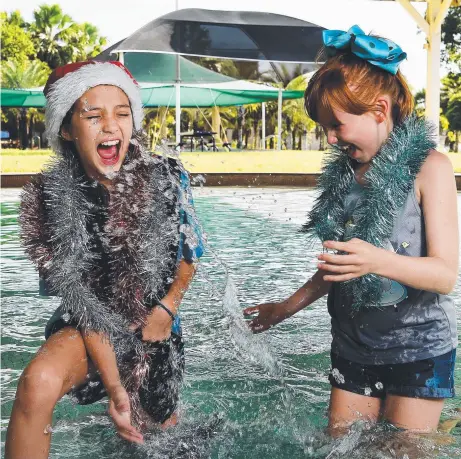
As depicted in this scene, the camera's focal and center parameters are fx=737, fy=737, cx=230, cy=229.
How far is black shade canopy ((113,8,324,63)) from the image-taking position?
1501cm

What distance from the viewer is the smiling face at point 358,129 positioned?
2.09m

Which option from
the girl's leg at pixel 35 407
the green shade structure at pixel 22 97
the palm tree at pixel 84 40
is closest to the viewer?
the girl's leg at pixel 35 407

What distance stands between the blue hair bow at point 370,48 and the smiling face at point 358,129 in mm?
139

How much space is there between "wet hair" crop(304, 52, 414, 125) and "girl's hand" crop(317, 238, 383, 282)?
0.46m

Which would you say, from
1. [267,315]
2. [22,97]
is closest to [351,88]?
[267,315]

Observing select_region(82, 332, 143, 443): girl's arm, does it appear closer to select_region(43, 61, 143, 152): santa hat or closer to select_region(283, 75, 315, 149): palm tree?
select_region(43, 61, 143, 152): santa hat

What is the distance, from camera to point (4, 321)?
13.5 ft

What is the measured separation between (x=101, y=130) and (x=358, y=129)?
0.76 metres

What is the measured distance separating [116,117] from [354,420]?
1.17 meters

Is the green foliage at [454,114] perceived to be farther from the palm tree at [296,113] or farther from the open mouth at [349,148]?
the open mouth at [349,148]

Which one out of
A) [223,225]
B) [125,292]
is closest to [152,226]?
[125,292]

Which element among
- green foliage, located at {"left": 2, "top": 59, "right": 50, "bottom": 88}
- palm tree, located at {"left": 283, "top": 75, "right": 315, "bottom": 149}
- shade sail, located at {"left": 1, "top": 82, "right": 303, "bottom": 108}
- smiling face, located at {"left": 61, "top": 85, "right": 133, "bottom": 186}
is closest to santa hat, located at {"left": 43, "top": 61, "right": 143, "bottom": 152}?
smiling face, located at {"left": 61, "top": 85, "right": 133, "bottom": 186}

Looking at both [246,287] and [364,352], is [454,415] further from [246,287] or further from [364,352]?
[246,287]

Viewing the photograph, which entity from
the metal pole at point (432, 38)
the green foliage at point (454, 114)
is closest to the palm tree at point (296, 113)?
the green foliage at point (454, 114)
